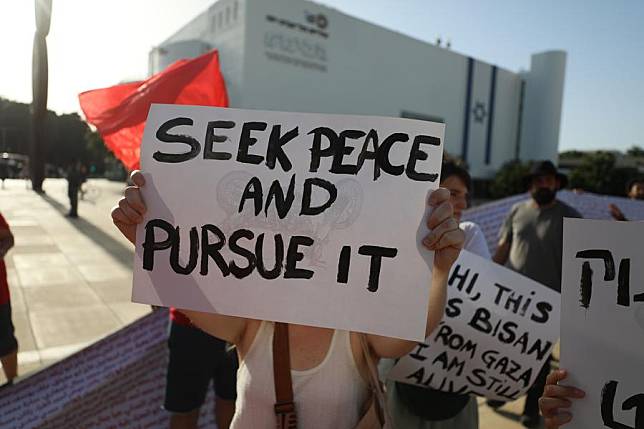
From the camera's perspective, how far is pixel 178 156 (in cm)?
126

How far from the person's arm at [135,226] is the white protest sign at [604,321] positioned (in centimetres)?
86

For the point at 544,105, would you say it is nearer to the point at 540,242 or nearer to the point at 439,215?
the point at 540,242

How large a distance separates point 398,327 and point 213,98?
206 centimetres

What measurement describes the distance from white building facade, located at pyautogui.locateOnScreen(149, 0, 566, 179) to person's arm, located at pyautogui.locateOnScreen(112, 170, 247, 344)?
2395 cm

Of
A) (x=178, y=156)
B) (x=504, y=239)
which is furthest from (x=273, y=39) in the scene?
(x=178, y=156)

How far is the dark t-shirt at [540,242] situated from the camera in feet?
10.5

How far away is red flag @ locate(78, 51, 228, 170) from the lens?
2326 mm

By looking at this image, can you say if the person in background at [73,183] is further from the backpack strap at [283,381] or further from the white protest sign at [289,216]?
the backpack strap at [283,381]

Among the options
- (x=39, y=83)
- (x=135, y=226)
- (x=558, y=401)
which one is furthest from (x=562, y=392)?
(x=39, y=83)

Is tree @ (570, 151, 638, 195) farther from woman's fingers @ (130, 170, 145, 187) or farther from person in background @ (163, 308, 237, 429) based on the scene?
woman's fingers @ (130, 170, 145, 187)

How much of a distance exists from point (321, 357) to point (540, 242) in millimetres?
2570

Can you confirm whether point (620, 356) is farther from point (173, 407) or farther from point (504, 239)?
point (504, 239)

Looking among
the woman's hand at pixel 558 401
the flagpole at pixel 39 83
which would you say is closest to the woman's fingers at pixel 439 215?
the woman's hand at pixel 558 401

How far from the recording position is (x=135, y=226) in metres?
1.25
